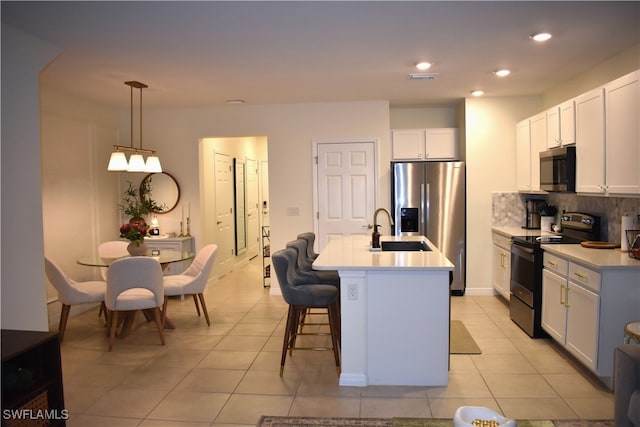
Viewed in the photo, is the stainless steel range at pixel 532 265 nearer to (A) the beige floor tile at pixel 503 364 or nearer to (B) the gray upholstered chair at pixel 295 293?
(A) the beige floor tile at pixel 503 364

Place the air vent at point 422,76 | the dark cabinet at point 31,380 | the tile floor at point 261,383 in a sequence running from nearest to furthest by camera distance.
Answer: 1. the dark cabinet at point 31,380
2. the tile floor at point 261,383
3. the air vent at point 422,76

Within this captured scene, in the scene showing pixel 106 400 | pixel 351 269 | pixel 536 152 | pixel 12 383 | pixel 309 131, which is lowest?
pixel 106 400

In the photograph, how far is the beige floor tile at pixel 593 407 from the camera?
9.29ft

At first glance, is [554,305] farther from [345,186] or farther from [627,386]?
[345,186]

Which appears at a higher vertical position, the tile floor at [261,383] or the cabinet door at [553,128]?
the cabinet door at [553,128]

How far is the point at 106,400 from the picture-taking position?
3137mm

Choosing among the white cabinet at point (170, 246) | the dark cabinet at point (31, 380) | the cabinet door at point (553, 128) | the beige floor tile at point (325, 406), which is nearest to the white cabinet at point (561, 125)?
the cabinet door at point (553, 128)

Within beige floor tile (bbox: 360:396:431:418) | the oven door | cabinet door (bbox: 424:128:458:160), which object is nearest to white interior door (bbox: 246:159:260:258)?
cabinet door (bbox: 424:128:458:160)

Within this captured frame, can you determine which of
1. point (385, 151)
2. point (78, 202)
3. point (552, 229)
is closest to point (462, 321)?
point (552, 229)

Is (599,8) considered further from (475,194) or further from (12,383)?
(12,383)

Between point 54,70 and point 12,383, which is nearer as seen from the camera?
point 12,383

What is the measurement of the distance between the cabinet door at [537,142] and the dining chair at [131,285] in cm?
392

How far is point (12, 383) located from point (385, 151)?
4683 millimetres

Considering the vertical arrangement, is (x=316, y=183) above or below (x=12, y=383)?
above
